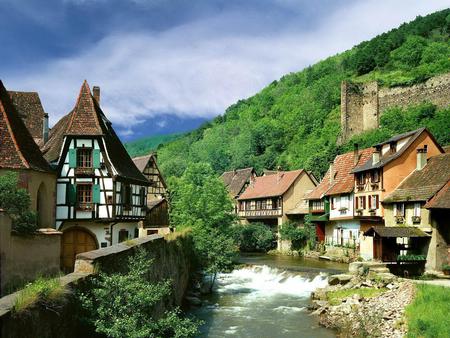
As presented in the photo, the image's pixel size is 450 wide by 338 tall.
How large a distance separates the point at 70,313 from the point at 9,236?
6.62 metres

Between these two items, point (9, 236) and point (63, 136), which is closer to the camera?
point (9, 236)

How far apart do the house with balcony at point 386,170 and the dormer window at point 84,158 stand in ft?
62.7

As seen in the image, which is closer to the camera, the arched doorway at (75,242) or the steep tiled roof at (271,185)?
the arched doorway at (75,242)

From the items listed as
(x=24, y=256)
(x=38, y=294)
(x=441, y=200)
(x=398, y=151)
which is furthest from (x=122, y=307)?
(x=398, y=151)

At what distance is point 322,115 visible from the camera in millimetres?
89938

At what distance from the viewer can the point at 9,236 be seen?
48.3 ft

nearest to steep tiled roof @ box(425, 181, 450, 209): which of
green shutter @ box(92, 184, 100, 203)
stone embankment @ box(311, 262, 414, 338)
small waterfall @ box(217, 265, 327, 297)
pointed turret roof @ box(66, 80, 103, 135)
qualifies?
stone embankment @ box(311, 262, 414, 338)

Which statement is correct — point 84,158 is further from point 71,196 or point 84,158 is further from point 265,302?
point 265,302

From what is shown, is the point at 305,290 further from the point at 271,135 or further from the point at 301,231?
the point at 271,135

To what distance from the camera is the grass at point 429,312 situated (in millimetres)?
16922

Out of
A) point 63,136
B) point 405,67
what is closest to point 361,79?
point 405,67

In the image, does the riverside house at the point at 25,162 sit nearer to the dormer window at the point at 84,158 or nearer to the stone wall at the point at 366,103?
the dormer window at the point at 84,158

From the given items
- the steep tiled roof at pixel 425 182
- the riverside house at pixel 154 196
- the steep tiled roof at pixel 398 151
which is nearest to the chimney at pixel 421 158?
the steep tiled roof at pixel 425 182

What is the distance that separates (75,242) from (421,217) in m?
20.1
